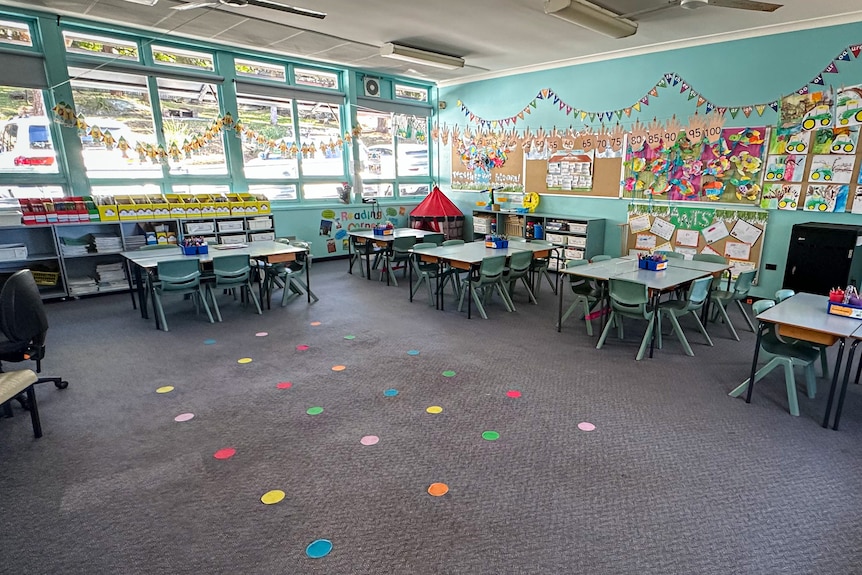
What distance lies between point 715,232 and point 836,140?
171 centimetres

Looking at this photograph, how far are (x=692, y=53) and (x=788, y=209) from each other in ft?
8.55

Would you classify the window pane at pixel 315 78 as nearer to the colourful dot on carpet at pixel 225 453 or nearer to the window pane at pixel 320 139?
the window pane at pixel 320 139

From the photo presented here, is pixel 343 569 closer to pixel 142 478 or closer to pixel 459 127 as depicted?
pixel 142 478

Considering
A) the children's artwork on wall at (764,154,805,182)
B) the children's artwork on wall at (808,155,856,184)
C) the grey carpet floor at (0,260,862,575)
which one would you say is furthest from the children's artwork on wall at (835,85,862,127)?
the grey carpet floor at (0,260,862,575)

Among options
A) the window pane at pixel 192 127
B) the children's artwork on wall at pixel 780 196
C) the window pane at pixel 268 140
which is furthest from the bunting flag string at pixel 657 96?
the window pane at pixel 192 127

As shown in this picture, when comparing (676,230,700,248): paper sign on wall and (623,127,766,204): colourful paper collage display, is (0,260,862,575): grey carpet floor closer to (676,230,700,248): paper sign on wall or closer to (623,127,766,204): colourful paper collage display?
(676,230,700,248): paper sign on wall

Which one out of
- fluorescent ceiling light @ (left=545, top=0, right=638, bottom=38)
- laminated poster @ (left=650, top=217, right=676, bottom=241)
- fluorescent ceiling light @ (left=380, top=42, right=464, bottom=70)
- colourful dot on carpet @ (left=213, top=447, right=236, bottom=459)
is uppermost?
fluorescent ceiling light @ (left=380, top=42, right=464, bottom=70)

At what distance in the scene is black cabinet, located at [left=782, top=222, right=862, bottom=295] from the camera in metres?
5.27

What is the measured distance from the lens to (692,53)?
6.68 m

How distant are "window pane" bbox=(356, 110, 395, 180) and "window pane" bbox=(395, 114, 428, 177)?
0.22 m

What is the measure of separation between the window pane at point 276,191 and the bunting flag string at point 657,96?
4.14 meters

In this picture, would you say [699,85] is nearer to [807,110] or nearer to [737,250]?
[807,110]

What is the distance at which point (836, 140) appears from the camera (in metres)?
5.64

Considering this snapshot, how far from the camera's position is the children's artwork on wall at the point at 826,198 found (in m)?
5.67
